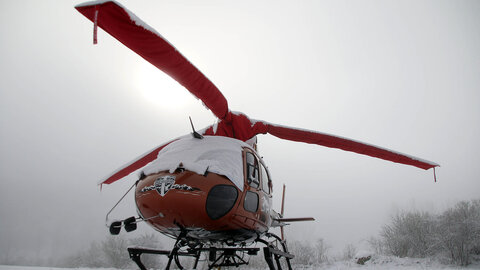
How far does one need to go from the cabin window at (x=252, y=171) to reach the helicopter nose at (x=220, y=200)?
1.79 feet

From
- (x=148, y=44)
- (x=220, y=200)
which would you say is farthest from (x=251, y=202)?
(x=148, y=44)

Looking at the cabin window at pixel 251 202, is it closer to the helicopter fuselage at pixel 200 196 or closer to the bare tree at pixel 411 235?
the helicopter fuselage at pixel 200 196

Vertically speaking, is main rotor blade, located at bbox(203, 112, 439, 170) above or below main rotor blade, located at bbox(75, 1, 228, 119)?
below

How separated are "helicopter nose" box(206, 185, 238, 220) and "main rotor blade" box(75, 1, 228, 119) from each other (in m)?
1.32

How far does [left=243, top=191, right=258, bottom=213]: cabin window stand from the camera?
3.54m

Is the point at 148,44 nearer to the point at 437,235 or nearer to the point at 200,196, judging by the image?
the point at 200,196

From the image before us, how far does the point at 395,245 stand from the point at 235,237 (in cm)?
1849

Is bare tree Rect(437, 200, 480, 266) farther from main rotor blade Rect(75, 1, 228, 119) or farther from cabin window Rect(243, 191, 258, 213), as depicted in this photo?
main rotor blade Rect(75, 1, 228, 119)

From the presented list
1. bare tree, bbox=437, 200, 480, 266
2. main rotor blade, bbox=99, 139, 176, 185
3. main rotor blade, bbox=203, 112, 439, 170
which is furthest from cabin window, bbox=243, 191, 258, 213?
bare tree, bbox=437, 200, 480, 266

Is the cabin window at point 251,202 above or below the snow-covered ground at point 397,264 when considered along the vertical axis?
above

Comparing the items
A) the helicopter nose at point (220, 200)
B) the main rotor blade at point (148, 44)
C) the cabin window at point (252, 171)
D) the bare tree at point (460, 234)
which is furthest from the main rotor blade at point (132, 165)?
the bare tree at point (460, 234)

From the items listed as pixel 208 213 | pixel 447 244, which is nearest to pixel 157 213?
pixel 208 213

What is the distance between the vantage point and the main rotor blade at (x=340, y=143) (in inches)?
215

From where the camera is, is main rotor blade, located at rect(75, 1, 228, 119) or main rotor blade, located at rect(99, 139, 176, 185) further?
main rotor blade, located at rect(99, 139, 176, 185)
